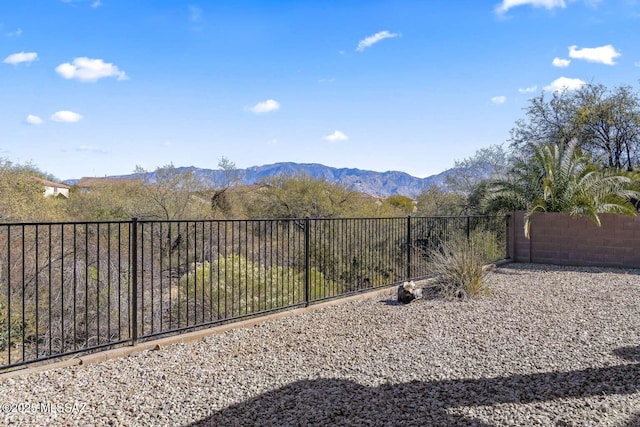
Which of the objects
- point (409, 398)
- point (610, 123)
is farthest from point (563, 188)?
point (409, 398)

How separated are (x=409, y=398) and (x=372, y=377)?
1.81ft

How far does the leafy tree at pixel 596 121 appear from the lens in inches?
634

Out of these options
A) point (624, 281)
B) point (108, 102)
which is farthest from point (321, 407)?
point (108, 102)

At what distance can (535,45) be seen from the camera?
1207 centimetres

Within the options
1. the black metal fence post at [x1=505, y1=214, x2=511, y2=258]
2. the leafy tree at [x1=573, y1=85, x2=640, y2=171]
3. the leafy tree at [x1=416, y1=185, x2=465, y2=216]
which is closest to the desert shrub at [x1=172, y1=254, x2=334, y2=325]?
the black metal fence post at [x1=505, y1=214, x2=511, y2=258]

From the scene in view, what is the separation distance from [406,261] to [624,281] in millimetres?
4430

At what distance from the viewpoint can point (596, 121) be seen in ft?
54.1

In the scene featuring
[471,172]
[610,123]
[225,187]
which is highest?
[610,123]

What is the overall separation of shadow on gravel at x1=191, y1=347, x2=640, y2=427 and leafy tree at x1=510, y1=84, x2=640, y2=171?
13.5m

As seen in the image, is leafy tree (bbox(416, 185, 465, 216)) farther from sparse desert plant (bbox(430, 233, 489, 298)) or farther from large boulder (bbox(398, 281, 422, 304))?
large boulder (bbox(398, 281, 422, 304))

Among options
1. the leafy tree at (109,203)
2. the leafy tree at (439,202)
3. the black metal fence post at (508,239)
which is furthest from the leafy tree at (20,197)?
the leafy tree at (439,202)

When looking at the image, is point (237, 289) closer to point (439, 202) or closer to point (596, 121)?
point (596, 121)

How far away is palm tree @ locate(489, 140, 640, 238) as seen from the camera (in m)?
11.8

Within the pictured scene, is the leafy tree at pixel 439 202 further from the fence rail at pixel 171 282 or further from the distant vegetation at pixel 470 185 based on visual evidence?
the fence rail at pixel 171 282
